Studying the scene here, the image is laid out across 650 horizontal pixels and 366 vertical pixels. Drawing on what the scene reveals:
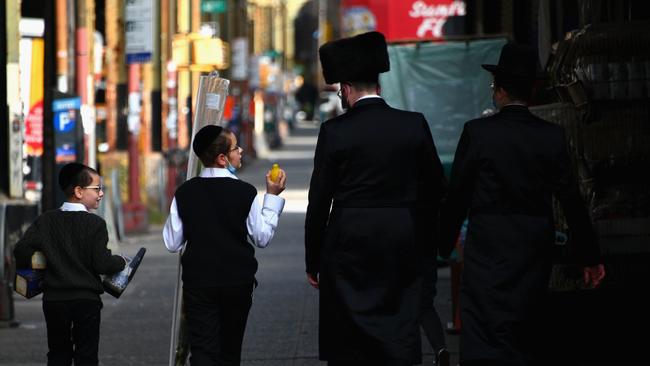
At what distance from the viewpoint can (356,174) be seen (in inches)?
311

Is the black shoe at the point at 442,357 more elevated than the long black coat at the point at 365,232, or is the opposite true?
the long black coat at the point at 365,232

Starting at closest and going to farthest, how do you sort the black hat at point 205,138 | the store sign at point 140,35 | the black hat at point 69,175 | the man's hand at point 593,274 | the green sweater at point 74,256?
the man's hand at point 593,274
the black hat at point 205,138
the green sweater at point 74,256
the black hat at point 69,175
the store sign at point 140,35

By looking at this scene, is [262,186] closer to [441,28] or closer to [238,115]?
[441,28]

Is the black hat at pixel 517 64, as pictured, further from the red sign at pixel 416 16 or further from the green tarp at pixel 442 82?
the red sign at pixel 416 16

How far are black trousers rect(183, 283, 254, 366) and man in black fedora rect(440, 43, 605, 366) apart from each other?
4.75ft

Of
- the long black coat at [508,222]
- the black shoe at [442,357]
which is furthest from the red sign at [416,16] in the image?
the long black coat at [508,222]

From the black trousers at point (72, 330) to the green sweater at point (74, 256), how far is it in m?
0.05

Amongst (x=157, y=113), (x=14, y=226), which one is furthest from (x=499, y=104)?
(x=157, y=113)

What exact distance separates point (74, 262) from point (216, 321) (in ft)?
3.20

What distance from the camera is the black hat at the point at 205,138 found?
912 centimetres

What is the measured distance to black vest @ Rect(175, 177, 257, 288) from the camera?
903 centimetres

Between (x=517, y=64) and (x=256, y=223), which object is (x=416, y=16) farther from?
(x=517, y=64)

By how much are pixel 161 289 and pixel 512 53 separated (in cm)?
1101

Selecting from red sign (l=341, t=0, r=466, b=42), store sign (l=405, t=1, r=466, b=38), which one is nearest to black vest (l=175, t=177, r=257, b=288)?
red sign (l=341, t=0, r=466, b=42)
